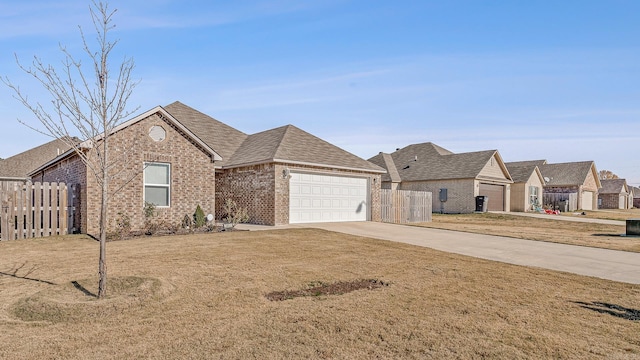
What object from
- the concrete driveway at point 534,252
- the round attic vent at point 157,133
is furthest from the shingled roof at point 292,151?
the concrete driveway at point 534,252

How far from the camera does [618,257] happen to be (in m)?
10.9

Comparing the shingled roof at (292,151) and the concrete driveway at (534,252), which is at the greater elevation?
the shingled roof at (292,151)

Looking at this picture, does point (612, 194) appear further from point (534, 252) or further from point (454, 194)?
point (534, 252)

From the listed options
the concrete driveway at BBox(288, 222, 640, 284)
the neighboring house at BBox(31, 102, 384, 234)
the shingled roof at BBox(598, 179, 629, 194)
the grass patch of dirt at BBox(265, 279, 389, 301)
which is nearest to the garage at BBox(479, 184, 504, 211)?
the neighboring house at BBox(31, 102, 384, 234)

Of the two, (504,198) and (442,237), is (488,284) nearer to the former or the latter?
(442,237)

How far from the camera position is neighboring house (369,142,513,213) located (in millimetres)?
32019

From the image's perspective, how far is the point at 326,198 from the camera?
1931 centimetres

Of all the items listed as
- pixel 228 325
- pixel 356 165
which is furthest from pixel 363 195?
pixel 228 325

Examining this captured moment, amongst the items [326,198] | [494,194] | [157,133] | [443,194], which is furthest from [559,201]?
[157,133]

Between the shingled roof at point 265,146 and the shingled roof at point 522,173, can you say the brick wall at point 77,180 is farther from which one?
the shingled roof at point 522,173

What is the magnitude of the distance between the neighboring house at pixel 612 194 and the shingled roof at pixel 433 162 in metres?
33.8

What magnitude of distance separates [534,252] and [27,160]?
4411cm

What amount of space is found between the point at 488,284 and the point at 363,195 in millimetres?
13872

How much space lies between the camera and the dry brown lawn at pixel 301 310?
4.18 metres
